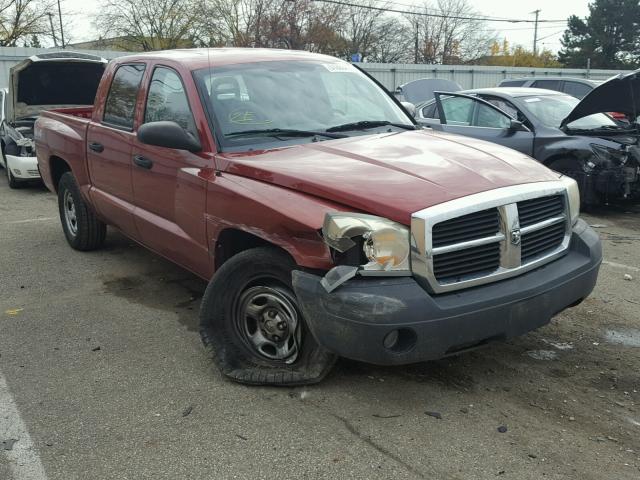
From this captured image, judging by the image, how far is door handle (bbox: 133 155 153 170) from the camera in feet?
14.3

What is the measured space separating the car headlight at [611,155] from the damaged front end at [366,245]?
18.9 feet

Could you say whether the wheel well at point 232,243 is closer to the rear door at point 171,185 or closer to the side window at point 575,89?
the rear door at point 171,185

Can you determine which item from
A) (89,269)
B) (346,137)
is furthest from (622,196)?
(89,269)

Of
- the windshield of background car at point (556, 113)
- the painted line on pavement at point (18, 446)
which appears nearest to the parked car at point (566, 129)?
the windshield of background car at point (556, 113)

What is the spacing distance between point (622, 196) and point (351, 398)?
19.3 feet

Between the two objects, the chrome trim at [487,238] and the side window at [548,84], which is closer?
the chrome trim at [487,238]

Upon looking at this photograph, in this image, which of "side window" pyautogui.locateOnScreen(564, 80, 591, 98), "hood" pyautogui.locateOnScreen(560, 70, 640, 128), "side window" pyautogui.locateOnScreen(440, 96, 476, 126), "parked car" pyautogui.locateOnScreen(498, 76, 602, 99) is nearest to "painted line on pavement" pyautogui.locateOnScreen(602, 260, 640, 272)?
"hood" pyautogui.locateOnScreen(560, 70, 640, 128)

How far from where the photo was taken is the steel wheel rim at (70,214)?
20.8ft

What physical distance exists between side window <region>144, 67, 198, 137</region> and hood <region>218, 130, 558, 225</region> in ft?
1.96

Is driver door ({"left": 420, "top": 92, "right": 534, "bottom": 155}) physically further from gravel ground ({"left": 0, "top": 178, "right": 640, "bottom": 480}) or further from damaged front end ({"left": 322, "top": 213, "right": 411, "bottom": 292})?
damaged front end ({"left": 322, "top": 213, "right": 411, "bottom": 292})

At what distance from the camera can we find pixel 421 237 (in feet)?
9.32

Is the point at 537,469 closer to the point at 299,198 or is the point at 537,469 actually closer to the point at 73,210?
the point at 299,198

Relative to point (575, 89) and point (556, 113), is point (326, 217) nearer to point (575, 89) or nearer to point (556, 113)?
point (556, 113)

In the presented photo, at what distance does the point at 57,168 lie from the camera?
6.52 m
